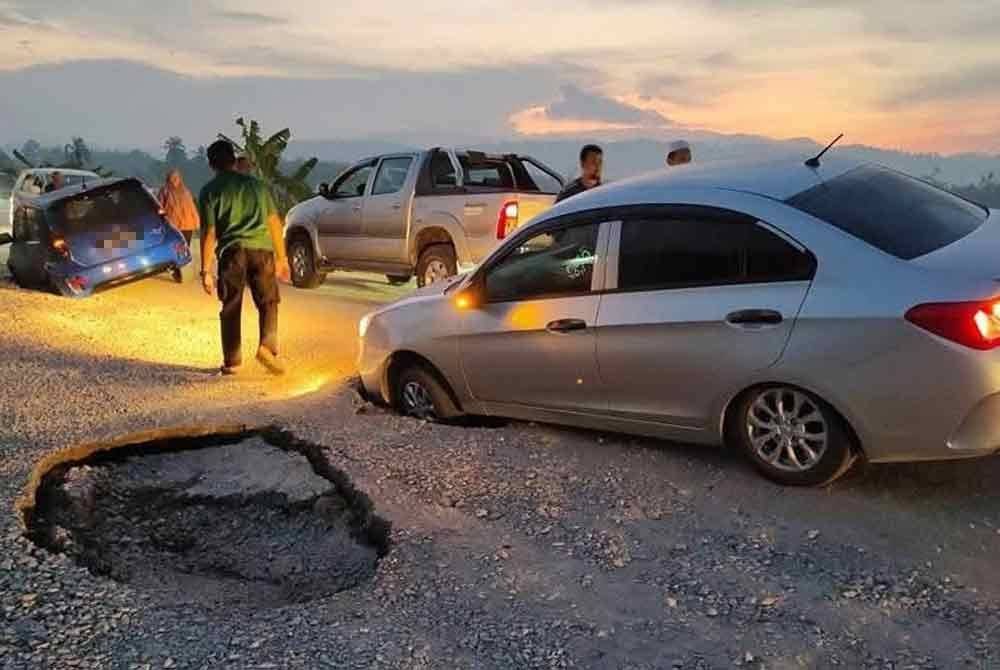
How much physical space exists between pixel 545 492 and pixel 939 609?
196 centimetres

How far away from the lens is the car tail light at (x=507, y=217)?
10578mm

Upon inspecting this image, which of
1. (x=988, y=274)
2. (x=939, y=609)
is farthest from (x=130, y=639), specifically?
(x=988, y=274)

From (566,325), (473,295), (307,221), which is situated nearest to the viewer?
(566,325)

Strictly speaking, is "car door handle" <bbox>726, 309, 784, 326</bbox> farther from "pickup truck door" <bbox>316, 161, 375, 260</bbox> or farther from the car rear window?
"pickup truck door" <bbox>316, 161, 375, 260</bbox>

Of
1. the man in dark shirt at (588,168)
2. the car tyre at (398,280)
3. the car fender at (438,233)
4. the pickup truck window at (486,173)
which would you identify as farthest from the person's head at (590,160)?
the car tyre at (398,280)

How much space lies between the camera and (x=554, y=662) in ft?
11.3

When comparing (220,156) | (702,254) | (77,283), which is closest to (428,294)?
(702,254)

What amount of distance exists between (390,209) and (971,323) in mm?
8585

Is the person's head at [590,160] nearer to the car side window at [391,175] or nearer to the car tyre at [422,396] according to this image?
the car tyre at [422,396]

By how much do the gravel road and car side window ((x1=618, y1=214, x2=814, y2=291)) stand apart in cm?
106

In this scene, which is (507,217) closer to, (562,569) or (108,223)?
(108,223)

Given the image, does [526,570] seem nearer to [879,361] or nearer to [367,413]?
[879,361]

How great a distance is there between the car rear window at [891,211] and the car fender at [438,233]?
19.6 ft

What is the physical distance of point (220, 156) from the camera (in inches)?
309
